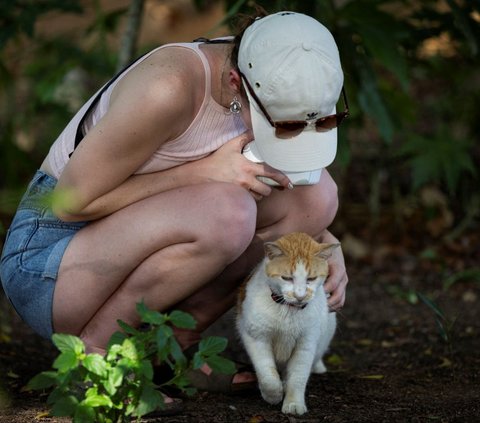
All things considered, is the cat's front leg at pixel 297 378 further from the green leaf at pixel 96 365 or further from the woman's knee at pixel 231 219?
the green leaf at pixel 96 365

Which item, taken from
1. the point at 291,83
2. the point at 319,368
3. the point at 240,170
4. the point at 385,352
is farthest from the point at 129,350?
the point at 385,352

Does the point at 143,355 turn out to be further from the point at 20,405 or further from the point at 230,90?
the point at 230,90

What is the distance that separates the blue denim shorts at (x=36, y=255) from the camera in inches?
108

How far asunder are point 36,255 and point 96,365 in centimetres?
72

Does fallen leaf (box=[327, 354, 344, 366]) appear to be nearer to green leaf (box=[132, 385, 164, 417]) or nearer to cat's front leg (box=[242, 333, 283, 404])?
cat's front leg (box=[242, 333, 283, 404])

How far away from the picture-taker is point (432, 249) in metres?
5.12

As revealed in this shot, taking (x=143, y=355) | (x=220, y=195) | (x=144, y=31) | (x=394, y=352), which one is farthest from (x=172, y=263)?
(x=144, y=31)

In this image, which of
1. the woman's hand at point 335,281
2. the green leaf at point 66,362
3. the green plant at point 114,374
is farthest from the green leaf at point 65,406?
the woman's hand at point 335,281

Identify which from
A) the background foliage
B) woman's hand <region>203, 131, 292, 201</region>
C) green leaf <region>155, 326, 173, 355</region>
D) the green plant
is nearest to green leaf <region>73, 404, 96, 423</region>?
the green plant

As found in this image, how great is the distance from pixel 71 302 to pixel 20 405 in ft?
1.17

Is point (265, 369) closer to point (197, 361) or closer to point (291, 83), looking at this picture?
point (197, 361)

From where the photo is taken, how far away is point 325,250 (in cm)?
274

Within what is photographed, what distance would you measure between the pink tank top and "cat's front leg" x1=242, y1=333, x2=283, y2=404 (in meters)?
0.64

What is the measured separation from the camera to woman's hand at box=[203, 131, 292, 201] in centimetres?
273
